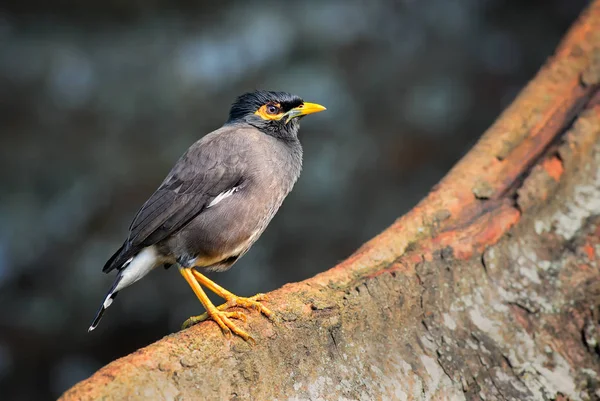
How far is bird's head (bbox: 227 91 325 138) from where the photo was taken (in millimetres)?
4078

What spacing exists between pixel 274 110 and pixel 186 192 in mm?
834

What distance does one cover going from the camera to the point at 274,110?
4.11 m

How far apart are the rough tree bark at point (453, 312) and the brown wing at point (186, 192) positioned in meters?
0.82

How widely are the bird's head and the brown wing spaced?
37 centimetres

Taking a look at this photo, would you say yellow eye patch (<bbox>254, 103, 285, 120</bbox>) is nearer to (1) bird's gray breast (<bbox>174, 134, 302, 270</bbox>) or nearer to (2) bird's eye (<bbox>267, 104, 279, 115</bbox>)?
(2) bird's eye (<bbox>267, 104, 279, 115</bbox>)

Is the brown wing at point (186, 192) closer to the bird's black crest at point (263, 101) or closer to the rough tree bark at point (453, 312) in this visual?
the bird's black crest at point (263, 101)

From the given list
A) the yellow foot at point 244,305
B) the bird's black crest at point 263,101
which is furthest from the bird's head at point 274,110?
the yellow foot at point 244,305

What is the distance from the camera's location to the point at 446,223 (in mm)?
3455

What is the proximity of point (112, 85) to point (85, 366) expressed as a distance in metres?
2.72

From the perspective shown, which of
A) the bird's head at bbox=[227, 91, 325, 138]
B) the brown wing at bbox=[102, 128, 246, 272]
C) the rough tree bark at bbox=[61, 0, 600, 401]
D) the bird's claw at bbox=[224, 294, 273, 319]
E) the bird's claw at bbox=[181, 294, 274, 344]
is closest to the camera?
the rough tree bark at bbox=[61, 0, 600, 401]

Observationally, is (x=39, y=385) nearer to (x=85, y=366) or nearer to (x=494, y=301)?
(x=85, y=366)

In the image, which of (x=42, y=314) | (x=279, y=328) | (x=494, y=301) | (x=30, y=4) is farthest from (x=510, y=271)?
(x=30, y=4)

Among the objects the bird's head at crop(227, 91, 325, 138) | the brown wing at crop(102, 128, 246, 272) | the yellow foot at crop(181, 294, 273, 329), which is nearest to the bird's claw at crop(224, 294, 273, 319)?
the yellow foot at crop(181, 294, 273, 329)

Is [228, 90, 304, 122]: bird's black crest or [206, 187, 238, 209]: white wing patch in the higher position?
[228, 90, 304, 122]: bird's black crest
